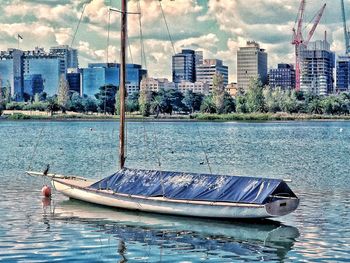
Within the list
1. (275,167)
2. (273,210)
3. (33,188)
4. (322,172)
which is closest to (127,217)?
(273,210)

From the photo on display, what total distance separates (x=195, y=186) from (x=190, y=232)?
198 inches

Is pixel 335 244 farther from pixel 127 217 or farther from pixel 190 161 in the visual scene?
pixel 190 161

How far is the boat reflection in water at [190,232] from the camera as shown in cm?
3844

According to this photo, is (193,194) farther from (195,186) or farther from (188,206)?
(188,206)

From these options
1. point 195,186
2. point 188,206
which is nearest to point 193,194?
point 195,186

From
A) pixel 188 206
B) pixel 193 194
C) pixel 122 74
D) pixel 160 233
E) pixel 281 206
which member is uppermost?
pixel 122 74

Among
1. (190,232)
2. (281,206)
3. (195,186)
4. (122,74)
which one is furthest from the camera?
(122,74)

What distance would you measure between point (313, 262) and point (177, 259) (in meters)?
6.64

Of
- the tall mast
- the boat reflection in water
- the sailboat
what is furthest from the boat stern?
the tall mast

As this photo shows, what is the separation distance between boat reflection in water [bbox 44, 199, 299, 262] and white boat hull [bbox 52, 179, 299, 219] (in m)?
0.45

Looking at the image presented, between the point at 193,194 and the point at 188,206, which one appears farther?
the point at 193,194

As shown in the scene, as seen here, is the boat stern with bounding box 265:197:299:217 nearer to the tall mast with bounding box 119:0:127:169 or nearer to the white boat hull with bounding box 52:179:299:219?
the white boat hull with bounding box 52:179:299:219

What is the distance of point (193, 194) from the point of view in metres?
46.7

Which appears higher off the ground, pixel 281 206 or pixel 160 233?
pixel 281 206
